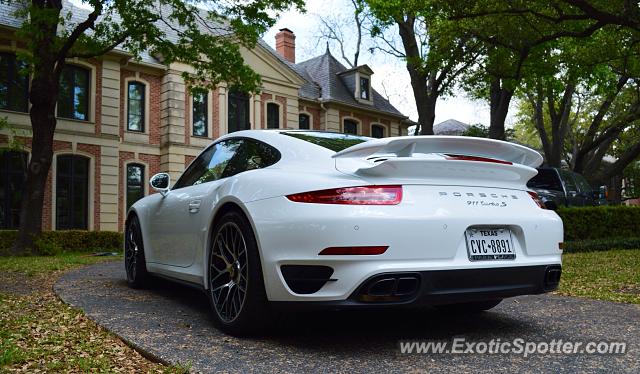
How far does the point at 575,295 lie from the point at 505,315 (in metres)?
1.93

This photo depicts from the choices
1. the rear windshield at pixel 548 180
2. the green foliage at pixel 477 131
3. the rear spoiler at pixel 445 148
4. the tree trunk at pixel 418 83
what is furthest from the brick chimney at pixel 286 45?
the rear spoiler at pixel 445 148

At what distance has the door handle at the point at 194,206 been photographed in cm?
419

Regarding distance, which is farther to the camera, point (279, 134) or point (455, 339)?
point (279, 134)

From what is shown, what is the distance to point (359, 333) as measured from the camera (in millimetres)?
3611

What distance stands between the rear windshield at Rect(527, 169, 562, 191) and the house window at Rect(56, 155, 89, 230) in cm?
1475

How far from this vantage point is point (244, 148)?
4.19 metres

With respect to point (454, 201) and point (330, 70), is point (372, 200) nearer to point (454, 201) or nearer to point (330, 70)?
point (454, 201)

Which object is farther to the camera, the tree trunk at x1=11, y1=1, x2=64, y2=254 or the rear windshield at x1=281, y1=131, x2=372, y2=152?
the tree trunk at x1=11, y1=1, x2=64, y2=254

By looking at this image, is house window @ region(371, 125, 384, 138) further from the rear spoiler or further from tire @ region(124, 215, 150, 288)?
the rear spoiler

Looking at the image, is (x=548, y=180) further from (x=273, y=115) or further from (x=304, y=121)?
(x=304, y=121)

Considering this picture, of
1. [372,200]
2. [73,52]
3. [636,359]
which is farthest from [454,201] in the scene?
[73,52]

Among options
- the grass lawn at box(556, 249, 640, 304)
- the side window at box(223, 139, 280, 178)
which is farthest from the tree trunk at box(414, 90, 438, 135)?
the side window at box(223, 139, 280, 178)

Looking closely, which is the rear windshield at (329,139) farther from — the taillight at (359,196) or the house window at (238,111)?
the house window at (238,111)

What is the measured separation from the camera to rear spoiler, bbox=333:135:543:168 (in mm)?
3238
